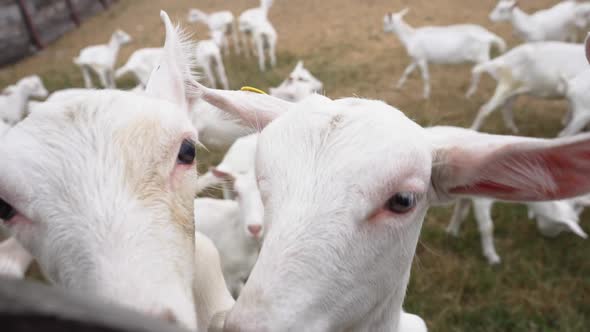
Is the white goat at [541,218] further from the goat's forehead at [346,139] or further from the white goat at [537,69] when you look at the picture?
the goat's forehead at [346,139]

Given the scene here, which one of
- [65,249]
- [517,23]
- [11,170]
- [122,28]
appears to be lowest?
[122,28]

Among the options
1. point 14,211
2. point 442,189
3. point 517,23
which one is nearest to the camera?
point 14,211

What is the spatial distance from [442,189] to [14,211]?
4.76 feet

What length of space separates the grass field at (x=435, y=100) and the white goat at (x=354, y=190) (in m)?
0.50

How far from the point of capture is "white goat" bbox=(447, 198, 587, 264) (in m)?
3.61

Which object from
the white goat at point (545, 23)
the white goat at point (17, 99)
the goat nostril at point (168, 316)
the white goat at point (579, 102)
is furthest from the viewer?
the white goat at point (545, 23)

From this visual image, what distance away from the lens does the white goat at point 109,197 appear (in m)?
1.02

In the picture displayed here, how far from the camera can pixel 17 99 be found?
730cm

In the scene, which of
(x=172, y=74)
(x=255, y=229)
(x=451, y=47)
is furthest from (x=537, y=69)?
(x=172, y=74)

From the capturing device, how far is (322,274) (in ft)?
3.61

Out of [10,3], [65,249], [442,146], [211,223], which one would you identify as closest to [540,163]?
[442,146]

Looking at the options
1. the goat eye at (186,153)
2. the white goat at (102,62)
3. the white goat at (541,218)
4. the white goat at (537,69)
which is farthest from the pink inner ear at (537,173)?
the white goat at (102,62)

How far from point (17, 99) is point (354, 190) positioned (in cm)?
840

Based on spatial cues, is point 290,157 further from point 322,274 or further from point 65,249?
point 65,249
